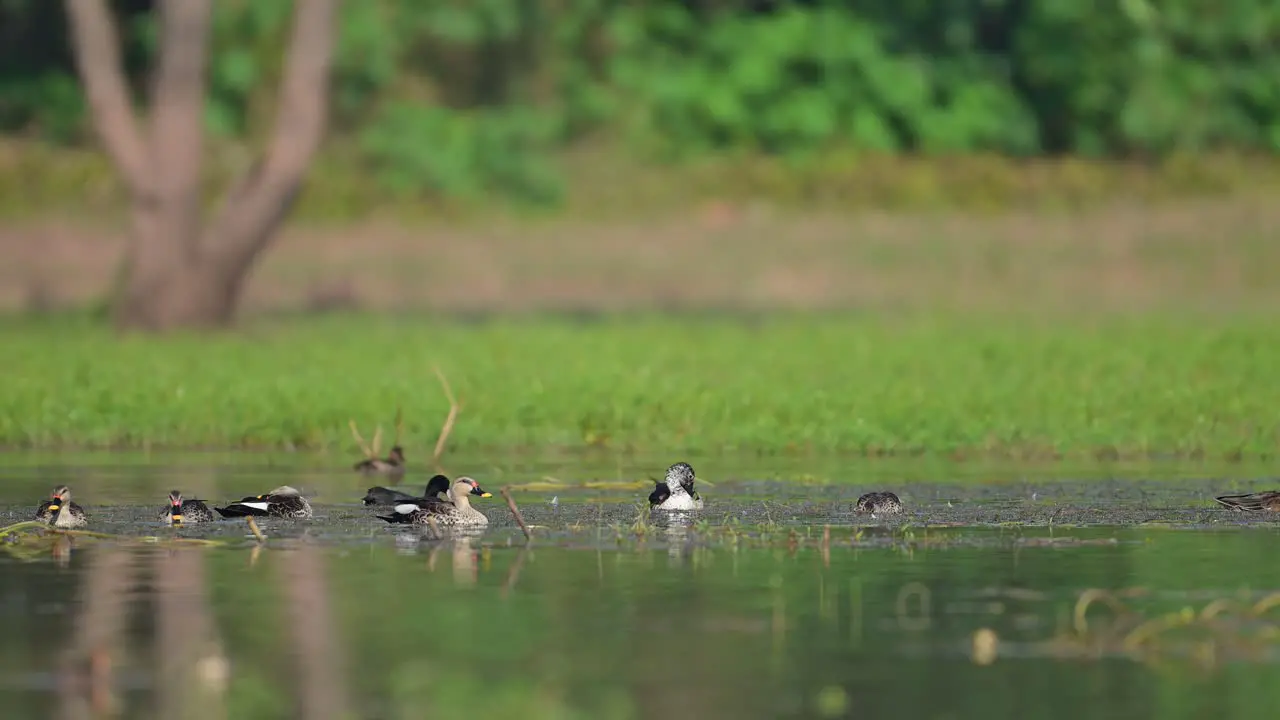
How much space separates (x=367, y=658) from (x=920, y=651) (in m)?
2.15

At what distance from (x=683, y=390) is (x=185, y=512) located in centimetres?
927

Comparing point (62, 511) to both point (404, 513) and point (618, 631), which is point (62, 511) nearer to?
point (404, 513)

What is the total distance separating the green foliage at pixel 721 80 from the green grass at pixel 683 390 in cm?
1462

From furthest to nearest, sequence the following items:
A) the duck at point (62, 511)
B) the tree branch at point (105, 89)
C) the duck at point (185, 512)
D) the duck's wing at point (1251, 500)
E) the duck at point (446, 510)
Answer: the tree branch at point (105, 89) < the duck's wing at point (1251, 500) < the duck at point (446, 510) < the duck at point (185, 512) < the duck at point (62, 511)

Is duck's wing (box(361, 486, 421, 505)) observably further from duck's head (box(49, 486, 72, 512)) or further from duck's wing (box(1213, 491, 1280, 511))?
duck's wing (box(1213, 491, 1280, 511))

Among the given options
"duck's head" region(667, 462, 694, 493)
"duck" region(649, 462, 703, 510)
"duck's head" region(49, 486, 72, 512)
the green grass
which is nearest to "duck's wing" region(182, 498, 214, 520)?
"duck's head" region(49, 486, 72, 512)

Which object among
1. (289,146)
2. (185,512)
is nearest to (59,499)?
(185,512)

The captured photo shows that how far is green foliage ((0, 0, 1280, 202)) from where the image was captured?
4625 centimetres

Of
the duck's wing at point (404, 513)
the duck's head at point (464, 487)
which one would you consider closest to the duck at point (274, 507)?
the duck's wing at point (404, 513)

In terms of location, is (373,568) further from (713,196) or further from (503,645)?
(713,196)

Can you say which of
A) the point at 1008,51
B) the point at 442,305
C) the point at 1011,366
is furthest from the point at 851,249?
the point at 1011,366

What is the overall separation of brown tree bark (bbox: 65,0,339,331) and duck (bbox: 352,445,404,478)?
15.3m

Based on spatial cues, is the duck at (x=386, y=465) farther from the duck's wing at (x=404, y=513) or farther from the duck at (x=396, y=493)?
the duck's wing at (x=404, y=513)

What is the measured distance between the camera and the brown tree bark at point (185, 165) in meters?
34.0
